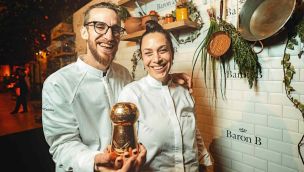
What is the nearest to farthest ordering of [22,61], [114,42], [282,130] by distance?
[114,42] → [22,61] → [282,130]

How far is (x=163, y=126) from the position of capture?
137cm

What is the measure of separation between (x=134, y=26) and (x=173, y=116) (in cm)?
141

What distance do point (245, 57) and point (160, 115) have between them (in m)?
0.92

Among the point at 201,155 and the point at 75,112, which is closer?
the point at 75,112

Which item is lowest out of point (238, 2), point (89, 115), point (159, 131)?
point (159, 131)

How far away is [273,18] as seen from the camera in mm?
1716

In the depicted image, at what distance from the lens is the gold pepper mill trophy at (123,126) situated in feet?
2.86

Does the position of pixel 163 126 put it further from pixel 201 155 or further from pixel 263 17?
pixel 263 17

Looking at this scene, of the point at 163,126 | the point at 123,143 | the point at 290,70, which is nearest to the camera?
the point at 123,143

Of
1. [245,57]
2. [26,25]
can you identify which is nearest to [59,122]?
[26,25]

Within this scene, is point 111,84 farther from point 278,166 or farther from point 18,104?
point 278,166

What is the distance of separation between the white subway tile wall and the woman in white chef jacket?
2.66 ft

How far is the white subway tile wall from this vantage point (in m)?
1.81

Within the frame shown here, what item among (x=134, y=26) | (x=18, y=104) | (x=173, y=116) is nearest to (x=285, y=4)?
(x=173, y=116)
